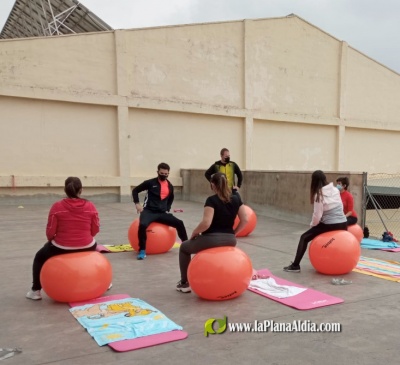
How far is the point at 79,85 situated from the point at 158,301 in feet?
45.8

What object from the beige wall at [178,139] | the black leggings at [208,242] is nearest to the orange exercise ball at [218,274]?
the black leggings at [208,242]

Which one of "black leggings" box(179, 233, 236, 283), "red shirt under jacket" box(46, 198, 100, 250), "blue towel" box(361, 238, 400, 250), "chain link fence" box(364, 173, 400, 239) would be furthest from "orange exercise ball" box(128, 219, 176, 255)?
"chain link fence" box(364, 173, 400, 239)

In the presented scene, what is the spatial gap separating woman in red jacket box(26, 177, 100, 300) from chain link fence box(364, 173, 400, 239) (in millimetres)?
7200

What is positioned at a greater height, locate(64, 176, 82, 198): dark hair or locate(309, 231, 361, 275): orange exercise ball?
locate(64, 176, 82, 198): dark hair

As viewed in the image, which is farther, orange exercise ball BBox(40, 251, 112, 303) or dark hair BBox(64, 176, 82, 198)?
dark hair BBox(64, 176, 82, 198)

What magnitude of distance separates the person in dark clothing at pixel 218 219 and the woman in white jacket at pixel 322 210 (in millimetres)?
1563

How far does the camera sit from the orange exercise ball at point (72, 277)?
4574 mm

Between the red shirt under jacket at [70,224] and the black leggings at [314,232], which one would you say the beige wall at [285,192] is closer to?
the black leggings at [314,232]

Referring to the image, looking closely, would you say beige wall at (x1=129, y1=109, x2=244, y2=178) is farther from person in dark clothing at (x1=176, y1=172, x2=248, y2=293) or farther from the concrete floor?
person in dark clothing at (x1=176, y1=172, x2=248, y2=293)

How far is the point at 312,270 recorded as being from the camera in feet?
20.9

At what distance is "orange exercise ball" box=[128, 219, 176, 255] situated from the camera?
24.2ft

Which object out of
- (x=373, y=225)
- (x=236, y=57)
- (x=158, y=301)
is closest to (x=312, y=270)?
(x=158, y=301)

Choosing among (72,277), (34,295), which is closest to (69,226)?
(72,277)

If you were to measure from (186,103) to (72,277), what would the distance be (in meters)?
15.4
